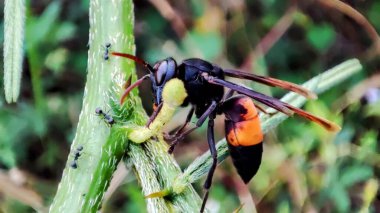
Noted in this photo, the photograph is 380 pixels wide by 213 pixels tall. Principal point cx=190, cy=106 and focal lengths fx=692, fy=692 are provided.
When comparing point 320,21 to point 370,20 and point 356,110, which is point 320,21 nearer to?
point 370,20

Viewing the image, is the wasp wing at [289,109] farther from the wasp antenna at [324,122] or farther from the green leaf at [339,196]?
the green leaf at [339,196]

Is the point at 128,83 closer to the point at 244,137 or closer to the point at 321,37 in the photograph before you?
the point at 244,137

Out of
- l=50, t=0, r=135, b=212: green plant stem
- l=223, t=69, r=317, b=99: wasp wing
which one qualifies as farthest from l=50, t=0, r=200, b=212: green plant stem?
l=223, t=69, r=317, b=99: wasp wing

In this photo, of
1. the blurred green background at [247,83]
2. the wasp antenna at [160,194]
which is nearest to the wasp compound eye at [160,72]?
the wasp antenna at [160,194]

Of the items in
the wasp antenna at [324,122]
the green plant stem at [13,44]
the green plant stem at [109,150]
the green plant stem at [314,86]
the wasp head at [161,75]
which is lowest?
the wasp antenna at [324,122]

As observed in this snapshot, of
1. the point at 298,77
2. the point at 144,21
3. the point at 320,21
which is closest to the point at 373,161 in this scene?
the point at 298,77

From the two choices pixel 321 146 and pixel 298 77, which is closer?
pixel 321 146

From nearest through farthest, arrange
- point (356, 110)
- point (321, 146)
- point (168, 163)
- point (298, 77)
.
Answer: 1. point (168, 163)
2. point (321, 146)
3. point (356, 110)
4. point (298, 77)
